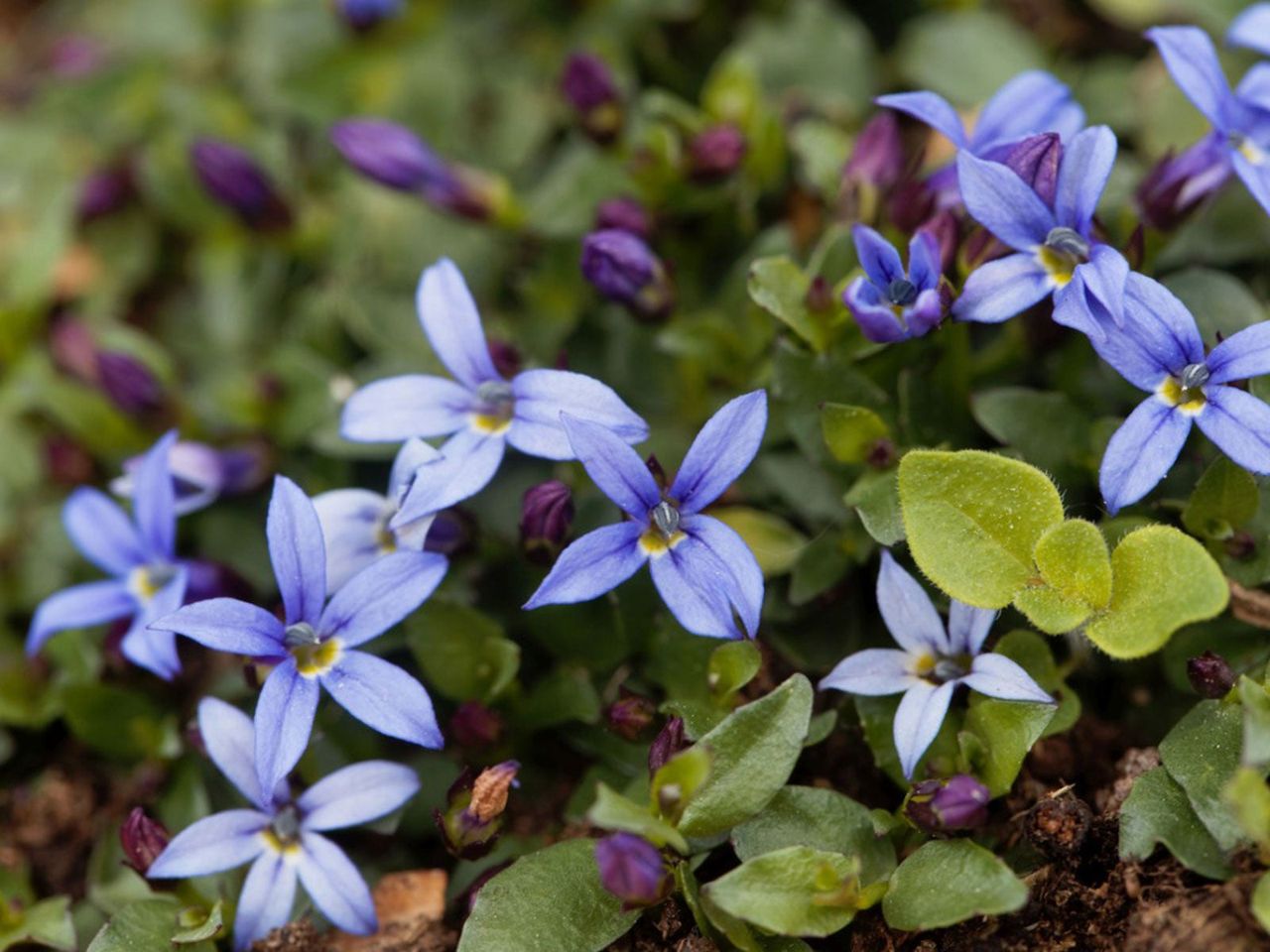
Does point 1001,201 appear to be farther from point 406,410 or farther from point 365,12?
point 365,12

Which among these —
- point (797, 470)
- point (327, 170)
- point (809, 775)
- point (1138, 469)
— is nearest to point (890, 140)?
point (797, 470)

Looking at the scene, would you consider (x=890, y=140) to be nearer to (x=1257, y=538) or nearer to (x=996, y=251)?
(x=996, y=251)

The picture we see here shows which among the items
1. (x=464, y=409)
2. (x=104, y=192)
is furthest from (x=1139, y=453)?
(x=104, y=192)

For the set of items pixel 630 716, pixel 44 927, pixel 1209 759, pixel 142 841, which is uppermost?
pixel 1209 759

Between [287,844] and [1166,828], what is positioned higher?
[1166,828]

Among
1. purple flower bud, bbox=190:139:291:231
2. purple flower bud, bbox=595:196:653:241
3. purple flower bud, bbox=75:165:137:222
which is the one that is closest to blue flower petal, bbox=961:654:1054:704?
purple flower bud, bbox=595:196:653:241

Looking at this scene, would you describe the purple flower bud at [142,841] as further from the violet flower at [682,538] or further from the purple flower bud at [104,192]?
the purple flower bud at [104,192]

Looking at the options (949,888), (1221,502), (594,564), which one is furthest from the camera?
(1221,502)
